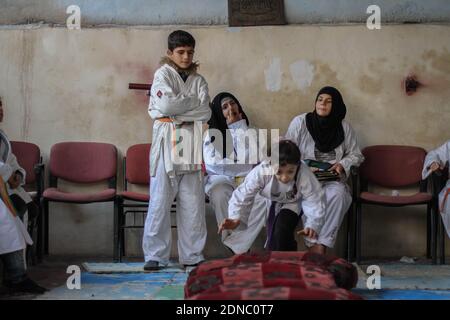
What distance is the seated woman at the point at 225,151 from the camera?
218 inches

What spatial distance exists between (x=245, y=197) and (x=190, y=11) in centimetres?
228

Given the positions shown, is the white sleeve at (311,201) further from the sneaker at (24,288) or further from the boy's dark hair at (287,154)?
the sneaker at (24,288)

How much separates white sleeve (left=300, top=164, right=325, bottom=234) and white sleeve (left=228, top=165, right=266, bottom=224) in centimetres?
28

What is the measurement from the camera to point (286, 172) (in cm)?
459

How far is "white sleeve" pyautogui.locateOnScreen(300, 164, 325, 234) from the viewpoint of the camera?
14.9ft

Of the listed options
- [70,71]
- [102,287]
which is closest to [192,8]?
[70,71]

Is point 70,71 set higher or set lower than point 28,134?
higher

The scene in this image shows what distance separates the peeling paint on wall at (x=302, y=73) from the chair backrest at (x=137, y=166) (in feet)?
4.64

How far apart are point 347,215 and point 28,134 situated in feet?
9.39
